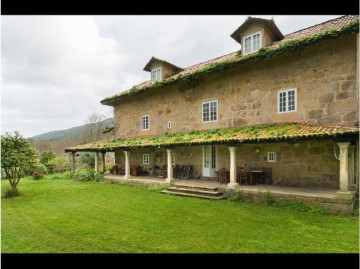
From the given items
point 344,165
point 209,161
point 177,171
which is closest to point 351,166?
point 344,165

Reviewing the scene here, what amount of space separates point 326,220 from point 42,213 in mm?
9529

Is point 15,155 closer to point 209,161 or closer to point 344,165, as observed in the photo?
point 209,161

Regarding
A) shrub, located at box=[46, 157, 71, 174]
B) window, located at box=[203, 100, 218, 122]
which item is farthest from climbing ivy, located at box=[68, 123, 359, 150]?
shrub, located at box=[46, 157, 71, 174]

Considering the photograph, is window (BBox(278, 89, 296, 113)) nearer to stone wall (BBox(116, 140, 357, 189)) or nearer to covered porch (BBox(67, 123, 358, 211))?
covered porch (BBox(67, 123, 358, 211))

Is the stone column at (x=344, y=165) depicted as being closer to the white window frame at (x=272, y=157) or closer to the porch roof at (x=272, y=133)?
the porch roof at (x=272, y=133)

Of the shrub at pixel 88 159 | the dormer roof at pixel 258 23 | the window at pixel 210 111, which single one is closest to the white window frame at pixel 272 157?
the window at pixel 210 111

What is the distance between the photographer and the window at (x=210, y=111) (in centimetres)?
1440

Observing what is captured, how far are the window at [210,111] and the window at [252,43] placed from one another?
3311 millimetres

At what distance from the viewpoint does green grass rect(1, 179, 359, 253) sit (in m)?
5.53

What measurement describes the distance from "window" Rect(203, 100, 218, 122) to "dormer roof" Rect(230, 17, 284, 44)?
3775mm

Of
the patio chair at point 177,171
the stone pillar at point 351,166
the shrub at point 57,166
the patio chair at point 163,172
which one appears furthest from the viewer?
the shrub at point 57,166

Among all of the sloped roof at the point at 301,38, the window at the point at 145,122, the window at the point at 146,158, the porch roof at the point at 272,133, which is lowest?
the window at the point at 146,158

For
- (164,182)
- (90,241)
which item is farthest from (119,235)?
(164,182)

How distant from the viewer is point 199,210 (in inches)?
349
